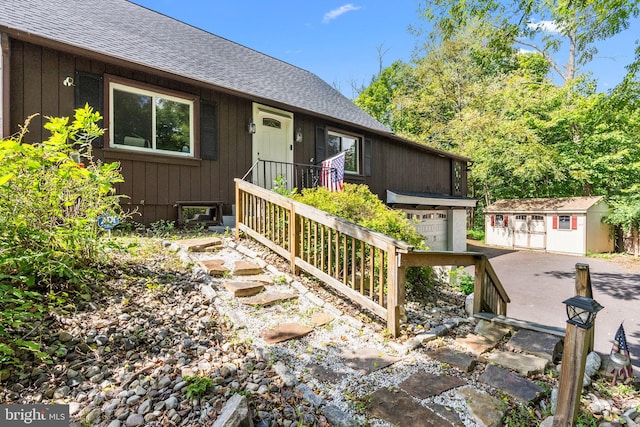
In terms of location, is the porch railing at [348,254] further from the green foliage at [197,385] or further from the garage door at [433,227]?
the garage door at [433,227]

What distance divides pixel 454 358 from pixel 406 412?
0.91 meters

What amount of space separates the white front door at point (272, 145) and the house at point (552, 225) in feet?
41.8

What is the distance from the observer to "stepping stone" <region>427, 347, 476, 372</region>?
2.47 meters

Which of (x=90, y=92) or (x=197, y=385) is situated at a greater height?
(x=90, y=92)

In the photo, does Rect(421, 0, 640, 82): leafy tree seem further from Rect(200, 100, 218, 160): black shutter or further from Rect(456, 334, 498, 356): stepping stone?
Rect(456, 334, 498, 356): stepping stone

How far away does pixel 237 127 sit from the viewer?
672cm

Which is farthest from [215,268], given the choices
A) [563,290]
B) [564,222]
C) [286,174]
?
[564,222]

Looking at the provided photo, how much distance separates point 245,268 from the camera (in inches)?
151

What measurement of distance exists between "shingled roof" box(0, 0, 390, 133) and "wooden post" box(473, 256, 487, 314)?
5205mm

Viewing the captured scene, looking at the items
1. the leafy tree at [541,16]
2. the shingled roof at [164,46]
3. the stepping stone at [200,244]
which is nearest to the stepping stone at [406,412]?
the stepping stone at [200,244]

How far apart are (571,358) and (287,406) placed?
174cm

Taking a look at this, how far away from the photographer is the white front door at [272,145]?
23.4 feet

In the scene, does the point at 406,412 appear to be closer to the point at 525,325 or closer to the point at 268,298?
the point at 268,298

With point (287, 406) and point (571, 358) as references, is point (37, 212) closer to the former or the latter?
point (287, 406)
